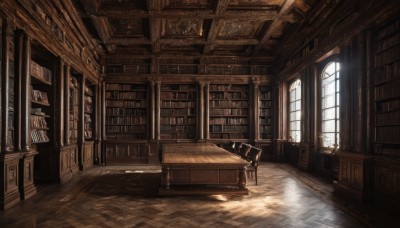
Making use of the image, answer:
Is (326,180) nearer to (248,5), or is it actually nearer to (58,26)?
(248,5)

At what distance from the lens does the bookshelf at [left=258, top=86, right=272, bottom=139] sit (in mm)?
9445

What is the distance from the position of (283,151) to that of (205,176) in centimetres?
527

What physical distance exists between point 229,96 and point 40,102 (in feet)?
18.9

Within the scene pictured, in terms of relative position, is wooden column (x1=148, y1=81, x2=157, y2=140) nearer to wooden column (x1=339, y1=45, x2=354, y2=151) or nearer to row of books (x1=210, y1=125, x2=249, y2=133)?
row of books (x1=210, y1=125, x2=249, y2=133)

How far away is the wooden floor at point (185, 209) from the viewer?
325 cm

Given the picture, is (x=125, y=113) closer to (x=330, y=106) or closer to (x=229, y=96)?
(x=229, y=96)

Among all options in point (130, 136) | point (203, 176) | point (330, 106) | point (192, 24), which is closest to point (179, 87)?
point (130, 136)

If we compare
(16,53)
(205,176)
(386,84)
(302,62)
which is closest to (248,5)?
(302,62)

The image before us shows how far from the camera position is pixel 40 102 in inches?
211

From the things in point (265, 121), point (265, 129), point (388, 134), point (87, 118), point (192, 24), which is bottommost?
point (265, 129)

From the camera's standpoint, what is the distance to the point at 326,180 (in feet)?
19.2

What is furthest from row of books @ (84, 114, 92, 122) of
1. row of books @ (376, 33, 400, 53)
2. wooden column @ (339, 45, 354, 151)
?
row of books @ (376, 33, 400, 53)

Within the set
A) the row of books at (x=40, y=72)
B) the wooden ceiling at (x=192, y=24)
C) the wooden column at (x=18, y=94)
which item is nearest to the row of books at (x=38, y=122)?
the row of books at (x=40, y=72)

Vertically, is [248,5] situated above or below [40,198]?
above
